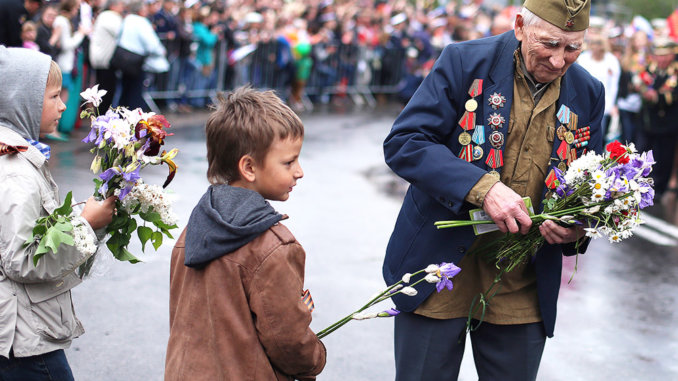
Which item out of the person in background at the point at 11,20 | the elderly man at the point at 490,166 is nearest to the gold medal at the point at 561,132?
the elderly man at the point at 490,166

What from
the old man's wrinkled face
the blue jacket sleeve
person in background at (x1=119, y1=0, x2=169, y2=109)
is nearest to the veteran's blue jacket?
the blue jacket sleeve

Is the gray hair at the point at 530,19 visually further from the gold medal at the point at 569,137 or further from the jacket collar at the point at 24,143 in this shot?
the jacket collar at the point at 24,143

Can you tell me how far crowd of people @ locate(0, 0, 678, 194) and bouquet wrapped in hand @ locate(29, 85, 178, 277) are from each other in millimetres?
7102

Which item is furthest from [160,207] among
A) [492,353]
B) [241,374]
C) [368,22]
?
[368,22]

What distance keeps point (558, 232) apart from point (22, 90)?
2005mm

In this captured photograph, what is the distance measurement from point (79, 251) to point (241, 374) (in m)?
0.78

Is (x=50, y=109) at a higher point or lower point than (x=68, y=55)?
higher

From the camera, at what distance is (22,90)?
116 inches

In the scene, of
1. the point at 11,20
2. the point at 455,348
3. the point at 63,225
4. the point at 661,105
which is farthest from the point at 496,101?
the point at 661,105

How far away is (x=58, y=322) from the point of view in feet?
9.73

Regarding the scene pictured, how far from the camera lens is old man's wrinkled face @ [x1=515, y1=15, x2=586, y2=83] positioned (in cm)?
301

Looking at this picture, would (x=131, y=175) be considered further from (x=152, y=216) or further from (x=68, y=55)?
(x=68, y=55)

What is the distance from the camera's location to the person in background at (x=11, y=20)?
30.0 ft

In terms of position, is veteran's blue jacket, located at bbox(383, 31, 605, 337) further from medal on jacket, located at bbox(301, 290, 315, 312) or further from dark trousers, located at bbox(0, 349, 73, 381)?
dark trousers, located at bbox(0, 349, 73, 381)
